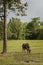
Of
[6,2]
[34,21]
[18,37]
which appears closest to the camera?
[6,2]

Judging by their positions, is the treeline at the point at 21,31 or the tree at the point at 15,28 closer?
A: the treeline at the point at 21,31

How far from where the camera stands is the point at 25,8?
28688mm

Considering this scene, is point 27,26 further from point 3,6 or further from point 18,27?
point 3,6

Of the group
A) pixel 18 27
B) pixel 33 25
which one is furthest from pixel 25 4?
pixel 33 25

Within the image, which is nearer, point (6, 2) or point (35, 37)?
point (6, 2)

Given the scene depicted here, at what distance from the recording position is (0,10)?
94.4 feet

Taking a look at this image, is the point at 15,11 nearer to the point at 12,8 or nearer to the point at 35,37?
the point at 12,8

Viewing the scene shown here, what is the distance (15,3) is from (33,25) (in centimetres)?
10495

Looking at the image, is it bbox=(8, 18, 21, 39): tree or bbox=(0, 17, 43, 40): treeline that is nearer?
A: bbox=(0, 17, 43, 40): treeline

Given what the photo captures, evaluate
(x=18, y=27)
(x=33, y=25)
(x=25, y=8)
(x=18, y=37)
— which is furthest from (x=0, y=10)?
(x=33, y=25)

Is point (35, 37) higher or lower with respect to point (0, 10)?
lower

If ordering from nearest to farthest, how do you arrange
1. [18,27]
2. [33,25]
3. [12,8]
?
1. [12,8]
2. [18,27]
3. [33,25]

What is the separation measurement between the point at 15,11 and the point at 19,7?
69 centimetres

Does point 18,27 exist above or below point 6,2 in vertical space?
below
